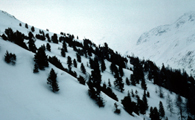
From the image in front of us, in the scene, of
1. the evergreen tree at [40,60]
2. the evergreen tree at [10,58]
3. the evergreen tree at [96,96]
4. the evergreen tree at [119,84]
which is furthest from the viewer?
the evergreen tree at [119,84]

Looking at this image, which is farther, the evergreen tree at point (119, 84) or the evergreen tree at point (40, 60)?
the evergreen tree at point (119, 84)

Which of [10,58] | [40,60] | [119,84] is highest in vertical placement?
[119,84]

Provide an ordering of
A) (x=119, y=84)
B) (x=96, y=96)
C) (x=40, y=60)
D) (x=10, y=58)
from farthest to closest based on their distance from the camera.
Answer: (x=119, y=84)
(x=40, y=60)
(x=96, y=96)
(x=10, y=58)

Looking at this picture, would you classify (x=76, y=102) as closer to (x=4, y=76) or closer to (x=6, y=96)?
(x=6, y=96)

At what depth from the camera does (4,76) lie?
1919 cm

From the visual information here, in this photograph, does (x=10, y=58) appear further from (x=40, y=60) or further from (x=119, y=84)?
(x=119, y=84)

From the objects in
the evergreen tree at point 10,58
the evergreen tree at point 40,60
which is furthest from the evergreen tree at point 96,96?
the evergreen tree at point 10,58

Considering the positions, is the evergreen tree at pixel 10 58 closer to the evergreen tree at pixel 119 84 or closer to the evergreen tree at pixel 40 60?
the evergreen tree at pixel 40 60

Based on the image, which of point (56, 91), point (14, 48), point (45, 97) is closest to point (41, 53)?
point (14, 48)

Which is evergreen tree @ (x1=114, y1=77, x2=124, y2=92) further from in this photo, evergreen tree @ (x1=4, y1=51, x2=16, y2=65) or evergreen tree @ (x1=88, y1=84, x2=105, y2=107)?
evergreen tree @ (x1=4, y1=51, x2=16, y2=65)

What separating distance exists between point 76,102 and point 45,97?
6974 mm

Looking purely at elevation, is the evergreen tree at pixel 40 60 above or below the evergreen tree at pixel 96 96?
above

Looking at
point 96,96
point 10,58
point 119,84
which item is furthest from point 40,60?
point 119,84

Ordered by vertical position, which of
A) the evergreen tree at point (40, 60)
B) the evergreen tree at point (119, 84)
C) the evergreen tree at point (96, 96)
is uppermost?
the evergreen tree at point (119, 84)
